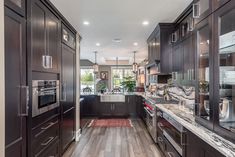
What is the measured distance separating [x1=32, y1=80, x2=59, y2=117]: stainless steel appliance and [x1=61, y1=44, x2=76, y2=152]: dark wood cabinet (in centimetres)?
38

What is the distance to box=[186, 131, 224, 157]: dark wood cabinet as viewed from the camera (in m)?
1.55

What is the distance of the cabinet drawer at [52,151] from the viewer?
2.70 meters

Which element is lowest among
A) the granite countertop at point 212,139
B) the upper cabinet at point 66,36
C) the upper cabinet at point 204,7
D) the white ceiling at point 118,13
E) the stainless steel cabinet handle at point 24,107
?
the granite countertop at point 212,139

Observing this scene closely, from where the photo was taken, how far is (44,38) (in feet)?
8.91

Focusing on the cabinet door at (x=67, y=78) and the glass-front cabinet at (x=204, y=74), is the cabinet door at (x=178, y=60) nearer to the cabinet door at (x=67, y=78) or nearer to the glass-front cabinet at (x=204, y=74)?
the glass-front cabinet at (x=204, y=74)

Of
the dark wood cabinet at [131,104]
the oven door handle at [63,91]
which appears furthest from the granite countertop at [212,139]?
the dark wood cabinet at [131,104]

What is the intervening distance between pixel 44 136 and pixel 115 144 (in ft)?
6.43

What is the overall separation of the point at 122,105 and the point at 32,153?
204 inches

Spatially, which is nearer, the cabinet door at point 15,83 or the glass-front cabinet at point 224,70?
the glass-front cabinet at point 224,70

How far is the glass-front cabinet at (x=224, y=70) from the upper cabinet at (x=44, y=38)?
1.98m

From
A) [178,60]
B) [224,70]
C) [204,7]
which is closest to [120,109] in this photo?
[178,60]

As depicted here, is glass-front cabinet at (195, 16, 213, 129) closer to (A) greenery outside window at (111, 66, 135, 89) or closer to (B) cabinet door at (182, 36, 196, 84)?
(B) cabinet door at (182, 36, 196, 84)

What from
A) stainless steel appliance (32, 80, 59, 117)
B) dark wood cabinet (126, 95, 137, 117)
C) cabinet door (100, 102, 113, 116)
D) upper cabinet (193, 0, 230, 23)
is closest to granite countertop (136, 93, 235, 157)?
upper cabinet (193, 0, 230, 23)

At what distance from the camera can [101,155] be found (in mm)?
3641
